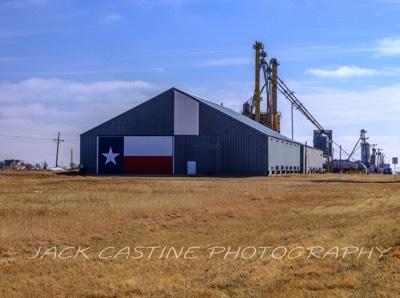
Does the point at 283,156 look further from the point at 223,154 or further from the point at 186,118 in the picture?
the point at 186,118

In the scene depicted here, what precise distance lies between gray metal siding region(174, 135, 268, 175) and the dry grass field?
43722mm

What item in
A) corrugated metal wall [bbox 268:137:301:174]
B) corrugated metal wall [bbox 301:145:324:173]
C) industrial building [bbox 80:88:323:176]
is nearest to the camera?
industrial building [bbox 80:88:323:176]

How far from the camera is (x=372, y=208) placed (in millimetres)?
22859

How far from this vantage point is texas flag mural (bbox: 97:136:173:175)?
6700cm

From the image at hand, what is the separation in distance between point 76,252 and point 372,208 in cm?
1372

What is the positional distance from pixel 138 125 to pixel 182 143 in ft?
18.5

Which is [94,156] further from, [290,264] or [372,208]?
[290,264]

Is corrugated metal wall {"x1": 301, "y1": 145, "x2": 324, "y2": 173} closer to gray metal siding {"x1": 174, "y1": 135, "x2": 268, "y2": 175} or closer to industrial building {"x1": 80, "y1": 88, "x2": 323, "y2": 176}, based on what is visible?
industrial building {"x1": 80, "y1": 88, "x2": 323, "y2": 176}

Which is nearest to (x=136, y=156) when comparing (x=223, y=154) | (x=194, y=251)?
(x=223, y=154)

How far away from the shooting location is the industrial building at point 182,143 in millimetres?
66375

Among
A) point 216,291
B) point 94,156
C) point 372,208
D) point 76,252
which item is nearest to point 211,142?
point 94,156

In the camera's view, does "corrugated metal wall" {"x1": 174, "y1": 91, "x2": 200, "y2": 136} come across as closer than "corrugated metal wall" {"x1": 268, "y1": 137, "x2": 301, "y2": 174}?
Yes

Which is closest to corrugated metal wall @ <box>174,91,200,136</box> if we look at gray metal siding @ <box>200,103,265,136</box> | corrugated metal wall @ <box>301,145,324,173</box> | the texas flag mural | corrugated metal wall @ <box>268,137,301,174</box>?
gray metal siding @ <box>200,103,265,136</box>

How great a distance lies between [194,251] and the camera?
1270 cm
